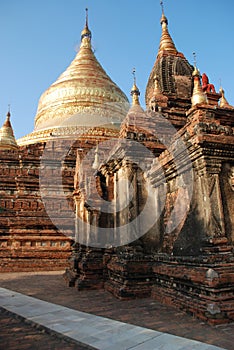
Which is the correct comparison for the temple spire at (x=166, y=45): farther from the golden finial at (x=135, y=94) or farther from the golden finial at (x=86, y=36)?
the golden finial at (x=86, y=36)

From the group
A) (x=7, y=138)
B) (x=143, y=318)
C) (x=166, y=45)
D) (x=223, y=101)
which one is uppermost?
(x=166, y=45)

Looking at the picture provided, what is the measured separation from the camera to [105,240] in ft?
32.3

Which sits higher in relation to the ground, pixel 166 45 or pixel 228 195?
pixel 166 45

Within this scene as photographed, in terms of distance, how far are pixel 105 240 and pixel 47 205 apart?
7.86 m

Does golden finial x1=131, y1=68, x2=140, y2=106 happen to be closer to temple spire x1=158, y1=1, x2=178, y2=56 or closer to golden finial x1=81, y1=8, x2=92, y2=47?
temple spire x1=158, y1=1, x2=178, y2=56

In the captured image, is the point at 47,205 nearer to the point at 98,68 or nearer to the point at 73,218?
the point at 73,218

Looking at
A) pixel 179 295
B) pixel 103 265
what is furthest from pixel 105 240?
pixel 179 295

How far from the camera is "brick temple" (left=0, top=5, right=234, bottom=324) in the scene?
5832mm

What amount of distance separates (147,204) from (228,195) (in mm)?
2537

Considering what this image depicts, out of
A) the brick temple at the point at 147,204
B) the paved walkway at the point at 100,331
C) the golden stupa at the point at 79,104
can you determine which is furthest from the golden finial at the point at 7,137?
the paved walkway at the point at 100,331

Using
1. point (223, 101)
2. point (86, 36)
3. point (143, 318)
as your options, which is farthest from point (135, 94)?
point (86, 36)

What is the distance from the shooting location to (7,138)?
76.4ft

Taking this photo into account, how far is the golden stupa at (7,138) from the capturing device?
2259 cm

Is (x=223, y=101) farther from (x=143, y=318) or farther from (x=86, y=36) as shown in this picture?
(x=86, y=36)
